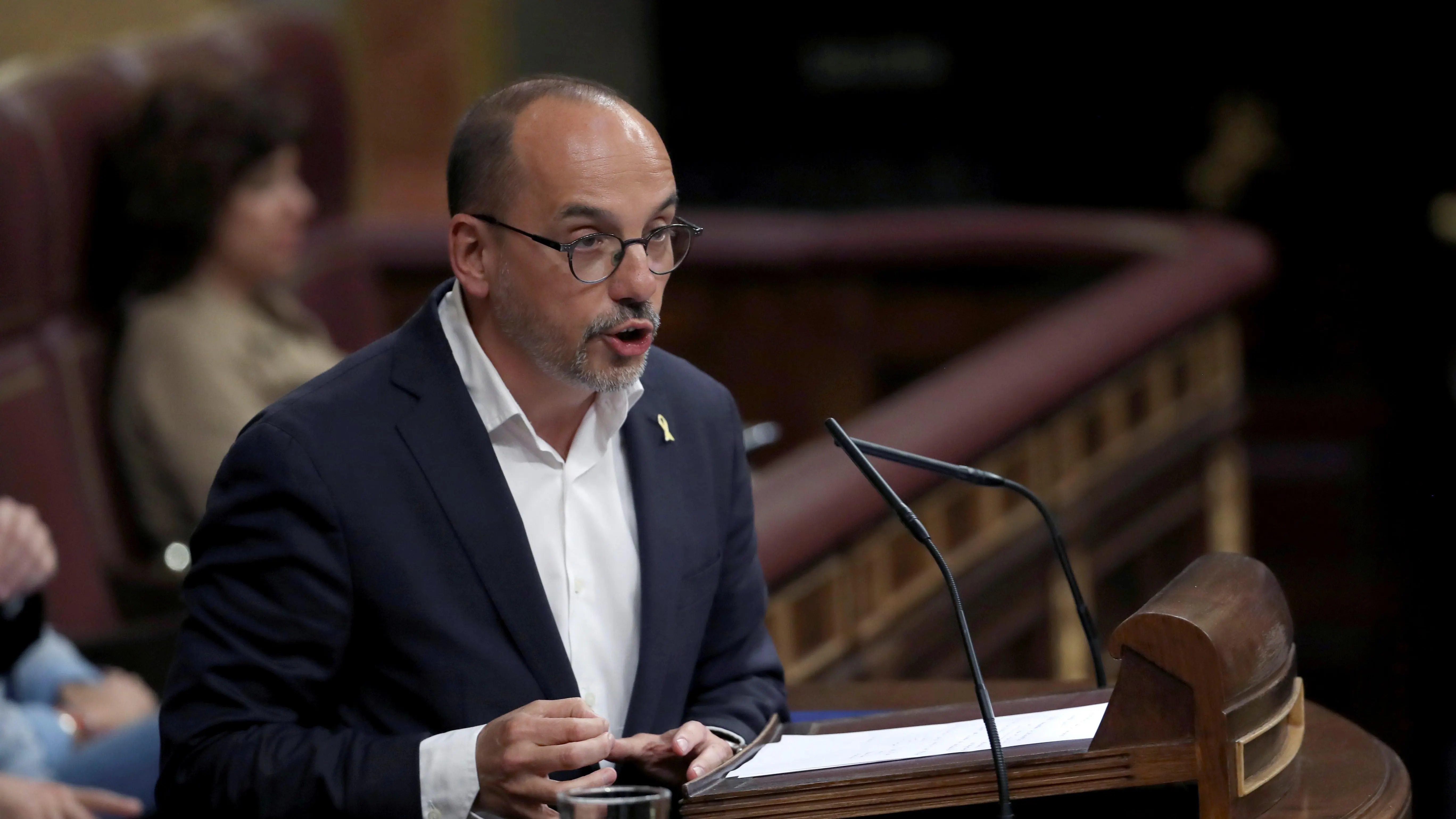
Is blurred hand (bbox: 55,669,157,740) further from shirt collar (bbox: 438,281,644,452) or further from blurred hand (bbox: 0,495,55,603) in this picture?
shirt collar (bbox: 438,281,644,452)

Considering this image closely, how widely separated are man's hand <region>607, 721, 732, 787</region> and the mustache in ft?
1.06

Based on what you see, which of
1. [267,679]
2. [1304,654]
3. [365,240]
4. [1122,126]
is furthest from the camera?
[1122,126]

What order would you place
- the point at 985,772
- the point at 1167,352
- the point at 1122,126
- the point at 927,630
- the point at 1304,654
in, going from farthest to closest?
the point at 1122,126 → the point at 1304,654 → the point at 1167,352 → the point at 927,630 → the point at 985,772

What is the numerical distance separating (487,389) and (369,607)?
8.6 inches

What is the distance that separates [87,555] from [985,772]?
2.17 meters

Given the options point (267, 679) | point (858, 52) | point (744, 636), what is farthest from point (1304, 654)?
point (267, 679)

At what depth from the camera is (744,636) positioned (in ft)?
5.45

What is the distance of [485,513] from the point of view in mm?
1460

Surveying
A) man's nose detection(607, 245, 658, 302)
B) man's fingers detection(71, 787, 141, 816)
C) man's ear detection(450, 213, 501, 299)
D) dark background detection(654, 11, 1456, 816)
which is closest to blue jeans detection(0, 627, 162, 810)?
man's fingers detection(71, 787, 141, 816)

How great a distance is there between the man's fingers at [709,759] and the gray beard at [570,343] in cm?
31

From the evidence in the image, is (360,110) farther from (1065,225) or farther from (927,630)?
(927,630)

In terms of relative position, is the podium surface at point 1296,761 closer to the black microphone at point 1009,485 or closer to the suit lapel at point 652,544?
the black microphone at point 1009,485

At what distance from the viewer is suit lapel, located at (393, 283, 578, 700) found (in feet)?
4.75

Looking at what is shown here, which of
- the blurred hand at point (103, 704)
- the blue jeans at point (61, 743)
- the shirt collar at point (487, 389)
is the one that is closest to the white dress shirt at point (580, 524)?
the shirt collar at point (487, 389)
